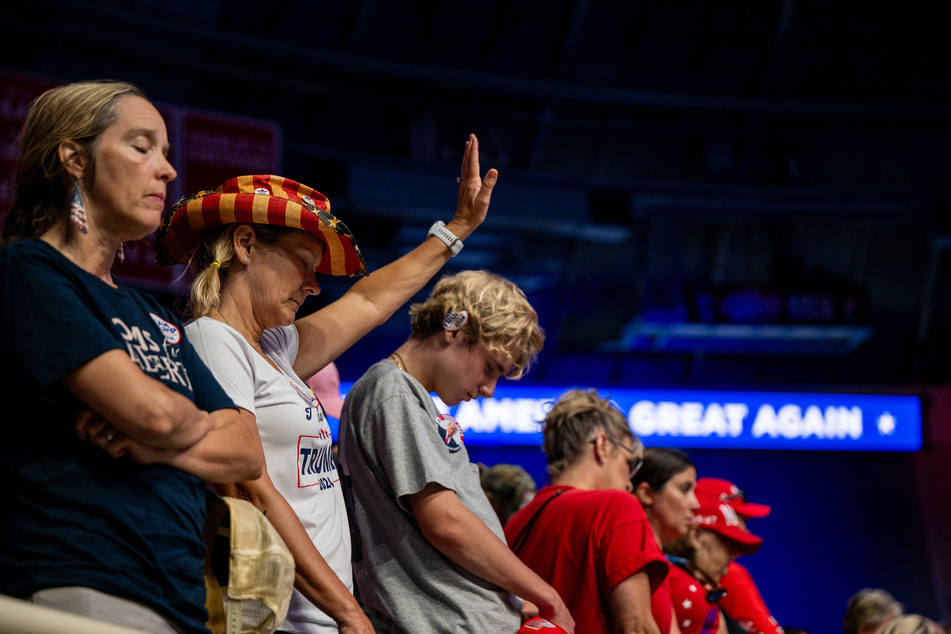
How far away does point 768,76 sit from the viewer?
9070mm

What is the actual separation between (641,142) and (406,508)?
27.4 feet

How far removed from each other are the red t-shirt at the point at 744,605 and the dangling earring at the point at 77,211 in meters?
3.11

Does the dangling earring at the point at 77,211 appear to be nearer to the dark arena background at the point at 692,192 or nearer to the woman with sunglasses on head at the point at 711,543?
the woman with sunglasses on head at the point at 711,543

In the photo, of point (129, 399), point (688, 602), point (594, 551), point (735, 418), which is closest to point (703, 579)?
point (688, 602)

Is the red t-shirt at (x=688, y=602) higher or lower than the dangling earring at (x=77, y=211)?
lower

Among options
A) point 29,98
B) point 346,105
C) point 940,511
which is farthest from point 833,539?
point 29,98

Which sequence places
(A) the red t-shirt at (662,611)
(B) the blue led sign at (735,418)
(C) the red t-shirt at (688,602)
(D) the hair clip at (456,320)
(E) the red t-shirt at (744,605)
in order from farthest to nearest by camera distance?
(B) the blue led sign at (735,418) < (E) the red t-shirt at (744,605) < (C) the red t-shirt at (688,602) < (A) the red t-shirt at (662,611) < (D) the hair clip at (456,320)

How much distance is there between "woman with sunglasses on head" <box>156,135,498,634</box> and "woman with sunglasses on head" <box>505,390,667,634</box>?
0.71 m

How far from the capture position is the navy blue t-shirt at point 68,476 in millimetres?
1042

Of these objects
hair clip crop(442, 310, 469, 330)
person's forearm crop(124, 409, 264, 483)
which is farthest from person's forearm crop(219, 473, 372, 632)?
hair clip crop(442, 310, 469, 330)

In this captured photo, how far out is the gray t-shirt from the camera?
1760 mm

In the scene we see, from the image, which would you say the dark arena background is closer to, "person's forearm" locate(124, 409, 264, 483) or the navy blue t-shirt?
"person's forearm" locate(124, 409, 264, 483)

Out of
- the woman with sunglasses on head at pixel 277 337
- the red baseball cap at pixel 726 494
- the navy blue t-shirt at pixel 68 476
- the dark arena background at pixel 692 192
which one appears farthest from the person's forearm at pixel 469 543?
the dark arena background at pixel 692 192

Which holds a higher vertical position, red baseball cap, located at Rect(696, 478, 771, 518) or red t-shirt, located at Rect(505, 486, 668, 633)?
red baseball cap, located at Rect(696, 478, 771, 518)
